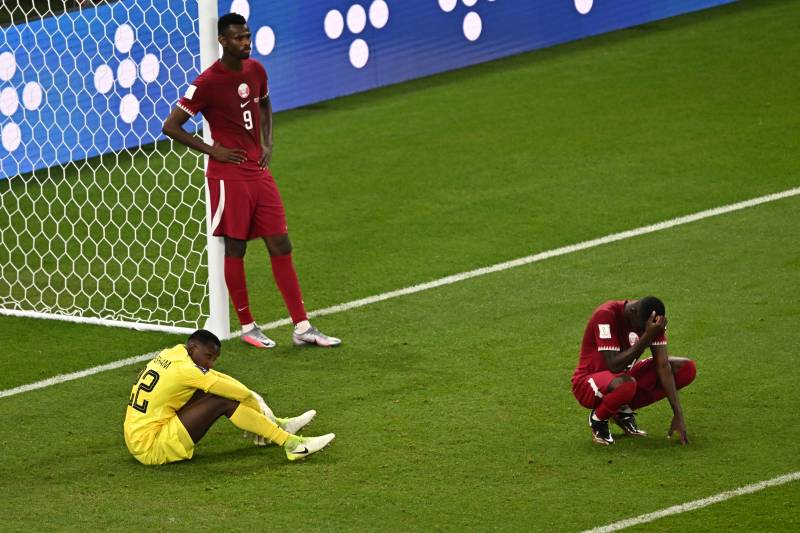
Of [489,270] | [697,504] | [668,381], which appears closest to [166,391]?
[668,381]

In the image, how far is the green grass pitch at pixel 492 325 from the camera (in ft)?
21.9

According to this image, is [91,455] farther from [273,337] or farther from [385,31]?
[385,31]

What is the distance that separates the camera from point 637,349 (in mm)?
6867

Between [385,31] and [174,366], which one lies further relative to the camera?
[385,31]

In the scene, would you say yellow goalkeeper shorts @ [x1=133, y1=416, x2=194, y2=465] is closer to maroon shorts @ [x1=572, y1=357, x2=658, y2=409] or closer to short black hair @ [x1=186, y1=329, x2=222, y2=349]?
short black hair @ [x1=186, y1=329, x2=222, y2=349]

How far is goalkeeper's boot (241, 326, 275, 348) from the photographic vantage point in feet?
29.2

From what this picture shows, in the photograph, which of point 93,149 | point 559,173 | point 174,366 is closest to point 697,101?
point 559,173

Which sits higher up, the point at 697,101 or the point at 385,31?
the point at 385,31

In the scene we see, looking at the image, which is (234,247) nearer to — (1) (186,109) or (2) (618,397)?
(1) (186,109)

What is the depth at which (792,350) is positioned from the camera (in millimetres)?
8344

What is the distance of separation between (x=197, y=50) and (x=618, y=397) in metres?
6.44

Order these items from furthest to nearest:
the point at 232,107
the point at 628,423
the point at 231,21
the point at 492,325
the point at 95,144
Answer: the point at 95,144 < the point at 492,325 < the point at 232,107 < the point at 231,21 < the point at 628,423

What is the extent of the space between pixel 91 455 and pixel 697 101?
8.14 metres

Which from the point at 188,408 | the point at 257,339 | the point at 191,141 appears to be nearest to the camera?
the point at 188,408
